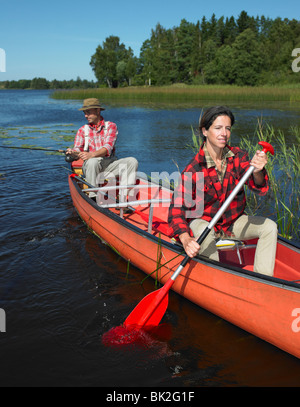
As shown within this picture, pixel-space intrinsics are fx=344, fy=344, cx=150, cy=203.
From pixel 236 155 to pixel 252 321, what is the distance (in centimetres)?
A: 150

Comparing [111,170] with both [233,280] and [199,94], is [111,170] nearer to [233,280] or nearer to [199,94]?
[233,280]

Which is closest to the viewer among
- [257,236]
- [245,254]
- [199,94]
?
[257,236]

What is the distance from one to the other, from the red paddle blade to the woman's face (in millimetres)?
1388

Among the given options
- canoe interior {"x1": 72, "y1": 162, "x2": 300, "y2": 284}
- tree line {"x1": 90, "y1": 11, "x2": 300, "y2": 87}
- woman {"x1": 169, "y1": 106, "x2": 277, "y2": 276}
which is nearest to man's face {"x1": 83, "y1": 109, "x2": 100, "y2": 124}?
canoe interior {"x1": 72, "y1": 162, "x2": 300, "y2": 284}

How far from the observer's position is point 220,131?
3.02 meters

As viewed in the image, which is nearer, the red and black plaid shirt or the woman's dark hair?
the woman's dark hair

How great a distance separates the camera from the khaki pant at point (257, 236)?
9.85 ft

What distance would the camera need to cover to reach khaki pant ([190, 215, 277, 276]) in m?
3.00

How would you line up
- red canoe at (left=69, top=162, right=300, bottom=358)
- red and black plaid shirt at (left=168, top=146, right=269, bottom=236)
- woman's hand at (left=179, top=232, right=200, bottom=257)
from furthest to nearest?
red and black plaid shirt at (left=168, top=146, right=269, bottom=236)
woman's hand at (left=179, top=232, right=200, bottom=257)
red canoe at (left=69, top=162, right=300, bottom=358)

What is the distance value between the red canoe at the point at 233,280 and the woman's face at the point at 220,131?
3.46ft

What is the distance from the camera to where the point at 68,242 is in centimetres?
524

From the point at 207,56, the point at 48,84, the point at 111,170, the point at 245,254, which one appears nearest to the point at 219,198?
the point at 245,254

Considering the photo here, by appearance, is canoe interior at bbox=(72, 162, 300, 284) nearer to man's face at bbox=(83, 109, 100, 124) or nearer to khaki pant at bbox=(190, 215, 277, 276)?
khaki pant at bbox=(190, 215, 277, 276)

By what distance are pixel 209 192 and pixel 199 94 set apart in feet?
84.6
